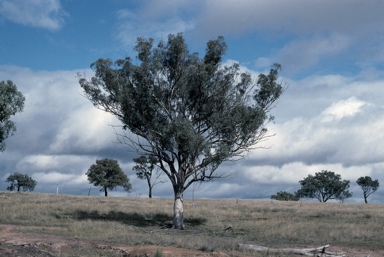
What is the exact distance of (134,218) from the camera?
3859cm

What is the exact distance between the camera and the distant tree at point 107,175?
7919 centimetres

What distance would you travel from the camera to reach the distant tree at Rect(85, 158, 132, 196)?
260ft

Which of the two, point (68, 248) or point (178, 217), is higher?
point (178, 217)

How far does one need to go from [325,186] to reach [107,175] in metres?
49.7

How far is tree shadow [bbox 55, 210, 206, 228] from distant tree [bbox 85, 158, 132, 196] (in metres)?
39.4

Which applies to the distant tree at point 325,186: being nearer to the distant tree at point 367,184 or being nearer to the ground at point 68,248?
the distant tree at point 367,184

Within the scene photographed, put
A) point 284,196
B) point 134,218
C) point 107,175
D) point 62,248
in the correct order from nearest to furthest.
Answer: point 62,248
point 134,218
point 107,175
point 284,196

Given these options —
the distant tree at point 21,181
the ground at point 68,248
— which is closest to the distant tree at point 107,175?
the distant tree at point 21,181

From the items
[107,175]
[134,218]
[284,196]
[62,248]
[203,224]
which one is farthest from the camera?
[284,196]

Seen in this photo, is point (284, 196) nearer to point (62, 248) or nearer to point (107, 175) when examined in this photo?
point (107, 175)

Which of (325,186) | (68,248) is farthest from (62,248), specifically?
(325,186)

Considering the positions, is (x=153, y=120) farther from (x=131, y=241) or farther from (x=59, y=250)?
(x=59, y=250)

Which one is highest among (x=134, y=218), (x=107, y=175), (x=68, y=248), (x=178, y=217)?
(x=107, y=175)

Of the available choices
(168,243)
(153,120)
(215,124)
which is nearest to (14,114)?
(153,120)
